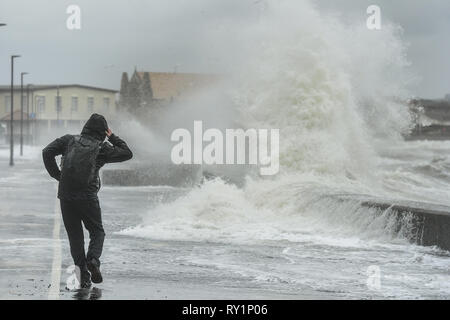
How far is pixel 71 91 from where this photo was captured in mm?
137125

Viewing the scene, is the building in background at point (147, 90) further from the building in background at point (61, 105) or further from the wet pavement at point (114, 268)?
the wet pavement at point (114, 268)

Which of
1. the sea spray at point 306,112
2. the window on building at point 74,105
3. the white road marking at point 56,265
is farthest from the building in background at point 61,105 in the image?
the white road marking at point 56,265

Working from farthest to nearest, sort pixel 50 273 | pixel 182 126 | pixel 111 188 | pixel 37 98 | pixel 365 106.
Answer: pixel 37 98
pixel 182 126
pixel 365 106
pixel 111 188
pixel 50 273

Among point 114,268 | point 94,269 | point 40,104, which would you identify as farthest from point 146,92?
point 94,269

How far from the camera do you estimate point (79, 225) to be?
8.73 m

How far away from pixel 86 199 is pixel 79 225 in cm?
31

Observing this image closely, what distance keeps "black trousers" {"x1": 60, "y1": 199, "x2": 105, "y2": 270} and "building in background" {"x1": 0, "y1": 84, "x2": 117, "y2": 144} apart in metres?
116

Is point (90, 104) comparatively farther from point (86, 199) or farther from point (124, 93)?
point (86, 199)

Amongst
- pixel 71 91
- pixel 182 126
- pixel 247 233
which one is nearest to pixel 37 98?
pixel 71 91

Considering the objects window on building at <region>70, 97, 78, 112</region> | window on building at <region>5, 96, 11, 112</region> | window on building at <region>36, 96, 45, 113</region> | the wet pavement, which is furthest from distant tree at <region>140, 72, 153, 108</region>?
the wet pavement

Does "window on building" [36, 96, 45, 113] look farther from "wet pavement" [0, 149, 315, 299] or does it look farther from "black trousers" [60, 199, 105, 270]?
"black trousers" [60, 199, 105, 270]

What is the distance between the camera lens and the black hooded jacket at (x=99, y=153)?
8.58 meters

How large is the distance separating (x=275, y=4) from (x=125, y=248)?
18093 millimetres

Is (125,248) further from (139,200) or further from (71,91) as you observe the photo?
(71,91)
